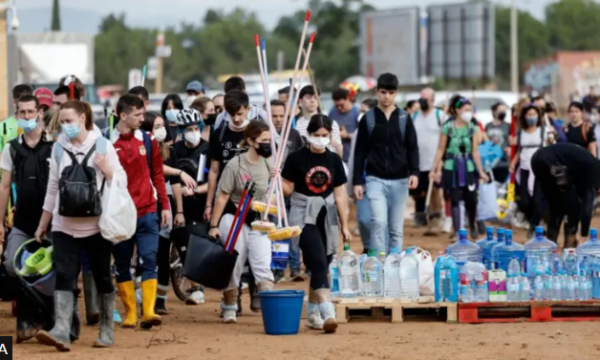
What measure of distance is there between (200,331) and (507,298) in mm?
2553

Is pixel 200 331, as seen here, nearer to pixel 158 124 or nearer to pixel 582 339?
pixel 158 124

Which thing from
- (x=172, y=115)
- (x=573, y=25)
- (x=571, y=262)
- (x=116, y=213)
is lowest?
(x=571, y=262)

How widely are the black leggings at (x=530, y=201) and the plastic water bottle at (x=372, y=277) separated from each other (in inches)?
229

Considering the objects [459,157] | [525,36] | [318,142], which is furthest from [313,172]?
[525,36]

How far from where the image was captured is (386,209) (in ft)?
44.5

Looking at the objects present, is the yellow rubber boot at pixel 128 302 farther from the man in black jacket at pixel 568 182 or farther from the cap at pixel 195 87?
the man in black jacket at pixel 568 182

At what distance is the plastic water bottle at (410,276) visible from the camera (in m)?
12.2

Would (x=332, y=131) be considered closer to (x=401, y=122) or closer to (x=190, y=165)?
(x=401, y=122)

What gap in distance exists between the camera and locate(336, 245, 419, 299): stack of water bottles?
12180 millimetres

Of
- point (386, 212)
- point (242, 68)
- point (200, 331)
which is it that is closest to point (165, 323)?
point (200, 331)

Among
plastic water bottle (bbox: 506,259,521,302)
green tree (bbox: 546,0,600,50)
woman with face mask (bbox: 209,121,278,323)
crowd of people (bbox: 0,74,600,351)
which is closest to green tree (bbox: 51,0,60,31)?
green tree (bbox: 546,0,600,50)

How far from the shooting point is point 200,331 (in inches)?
457

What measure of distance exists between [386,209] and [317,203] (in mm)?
2114

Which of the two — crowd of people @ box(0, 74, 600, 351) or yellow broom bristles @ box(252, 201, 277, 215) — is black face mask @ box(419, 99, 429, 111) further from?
yellow broom bristles @ box(252, 201, 277, 215)
